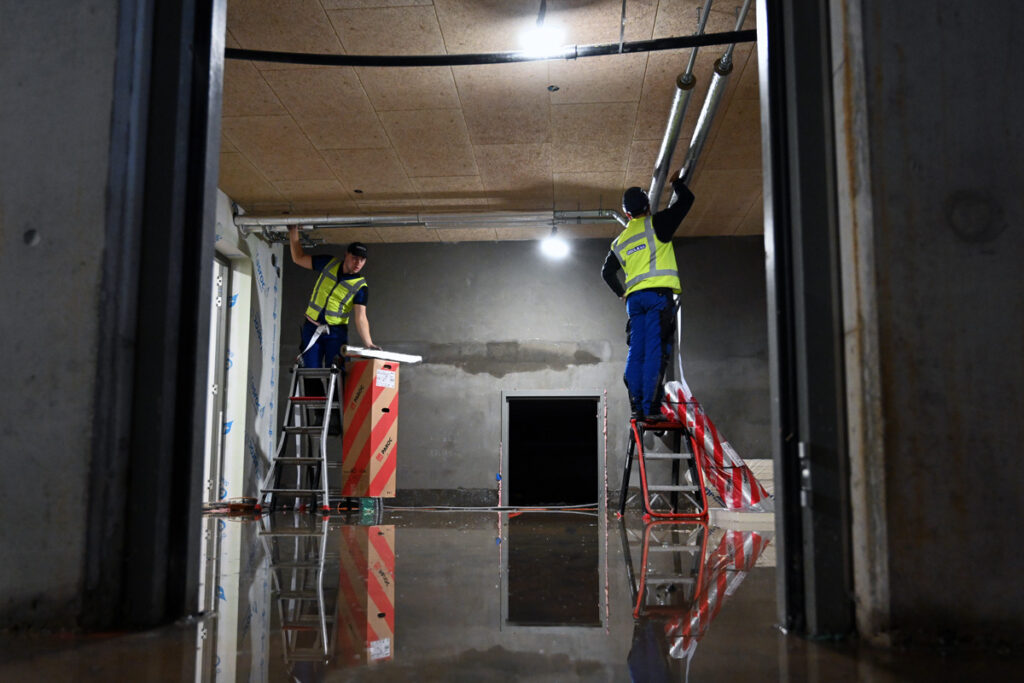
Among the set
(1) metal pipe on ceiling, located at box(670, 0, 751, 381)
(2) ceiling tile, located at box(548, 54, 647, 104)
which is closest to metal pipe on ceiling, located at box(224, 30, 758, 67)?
(2) ceiling tile, located at box(548, 54, 647, 104)

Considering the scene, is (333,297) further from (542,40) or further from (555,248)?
(542,40)

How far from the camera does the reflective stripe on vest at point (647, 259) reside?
4.77 m

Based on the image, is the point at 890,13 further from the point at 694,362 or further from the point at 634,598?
the point at 694,362

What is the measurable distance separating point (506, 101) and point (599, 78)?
652mm

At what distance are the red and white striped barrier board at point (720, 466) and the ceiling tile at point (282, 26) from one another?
308 centimetres

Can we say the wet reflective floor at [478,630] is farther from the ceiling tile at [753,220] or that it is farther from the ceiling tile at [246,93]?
the ceiling tile at [753,220]

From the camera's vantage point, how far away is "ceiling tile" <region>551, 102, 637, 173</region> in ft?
16.6

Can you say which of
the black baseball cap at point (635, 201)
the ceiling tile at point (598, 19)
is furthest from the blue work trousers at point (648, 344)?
the ceiling tile at point (598, 19)

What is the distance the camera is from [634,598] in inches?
79.4

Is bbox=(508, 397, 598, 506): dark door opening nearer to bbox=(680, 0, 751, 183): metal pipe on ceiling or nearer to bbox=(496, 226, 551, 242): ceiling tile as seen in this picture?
bbox=(496, 226, 551, 242): ceiling tile

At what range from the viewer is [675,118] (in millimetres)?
4934

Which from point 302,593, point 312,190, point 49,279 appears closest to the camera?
point 49,279

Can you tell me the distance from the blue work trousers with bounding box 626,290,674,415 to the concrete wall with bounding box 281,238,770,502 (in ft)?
9.03

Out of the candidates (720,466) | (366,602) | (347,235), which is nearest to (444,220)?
(347,235)
